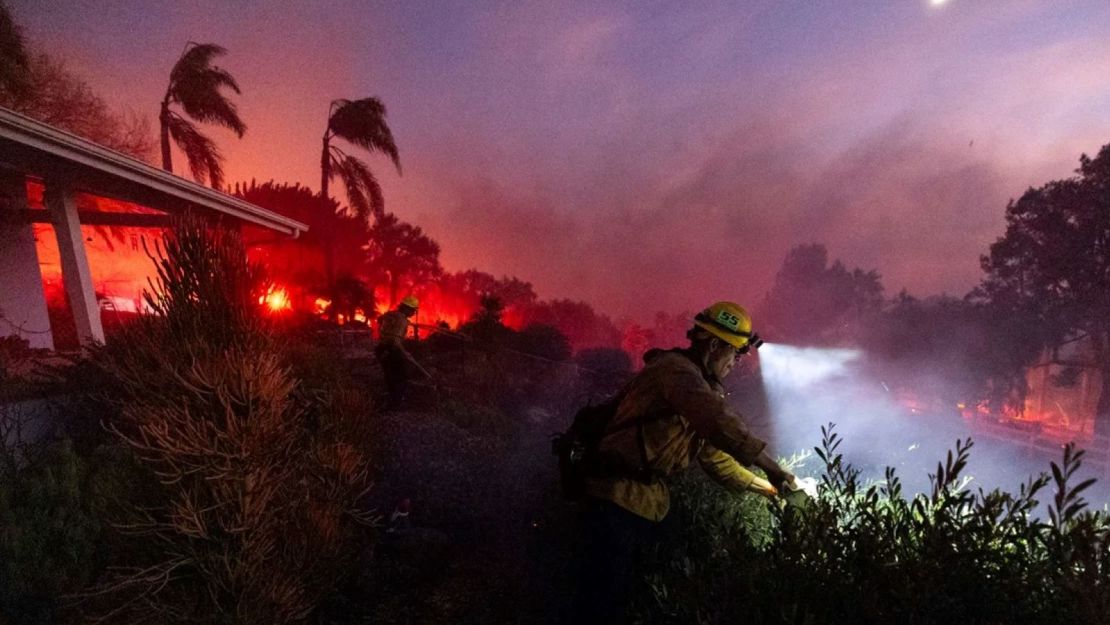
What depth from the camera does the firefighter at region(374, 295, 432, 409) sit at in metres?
9.02

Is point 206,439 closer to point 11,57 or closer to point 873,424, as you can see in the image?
point 11,57

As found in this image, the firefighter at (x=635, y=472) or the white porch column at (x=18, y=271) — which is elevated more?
the white porch column at (x=18, y=271)

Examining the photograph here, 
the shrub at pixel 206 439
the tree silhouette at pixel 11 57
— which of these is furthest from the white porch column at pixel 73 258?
the tree silhouette at pixel 11 57

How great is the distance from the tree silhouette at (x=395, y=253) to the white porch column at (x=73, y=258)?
21662 millimetres

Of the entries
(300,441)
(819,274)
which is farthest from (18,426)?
(819,274)

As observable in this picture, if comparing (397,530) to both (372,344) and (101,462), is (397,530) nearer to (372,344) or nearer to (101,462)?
(101,462)

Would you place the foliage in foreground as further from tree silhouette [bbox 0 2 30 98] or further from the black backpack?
tree silhouette [bbox 0 2 30 98]

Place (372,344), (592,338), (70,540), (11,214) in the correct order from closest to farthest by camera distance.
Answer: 1. (70,540)
2. (11,214)
3. (372,344)
4. (592,338)

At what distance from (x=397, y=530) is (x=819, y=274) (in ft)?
216

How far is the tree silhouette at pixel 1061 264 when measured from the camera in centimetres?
2119

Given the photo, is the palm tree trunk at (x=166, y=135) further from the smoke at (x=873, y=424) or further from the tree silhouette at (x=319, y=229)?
the smoke at (x=873, y=424)

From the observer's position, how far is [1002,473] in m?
24.1

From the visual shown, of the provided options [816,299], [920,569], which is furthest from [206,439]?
[816,299]

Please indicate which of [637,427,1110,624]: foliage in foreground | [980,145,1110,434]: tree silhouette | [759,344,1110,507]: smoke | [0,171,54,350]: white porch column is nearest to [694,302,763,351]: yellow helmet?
[637,427,1110,624]: foliage in foreground
